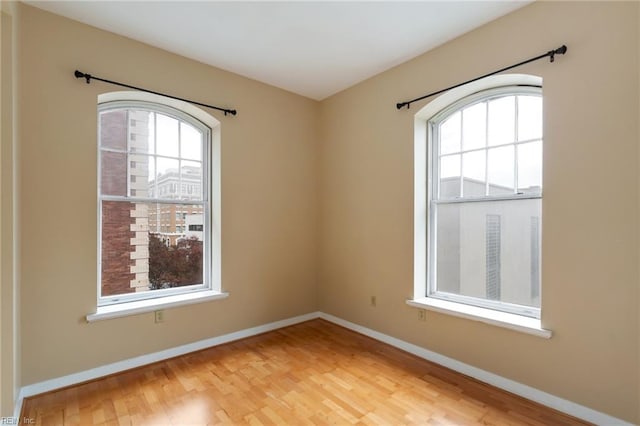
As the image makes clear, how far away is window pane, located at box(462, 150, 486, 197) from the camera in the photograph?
2838mm

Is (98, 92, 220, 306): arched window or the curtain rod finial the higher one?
the curtain rod finial

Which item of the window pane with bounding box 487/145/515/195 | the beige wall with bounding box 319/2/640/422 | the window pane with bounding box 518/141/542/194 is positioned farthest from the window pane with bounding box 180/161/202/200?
the window pane with bounding box 518/141/542/194

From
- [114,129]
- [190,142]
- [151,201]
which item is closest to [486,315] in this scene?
[151,201]

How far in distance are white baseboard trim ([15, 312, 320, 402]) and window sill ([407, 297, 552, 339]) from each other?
1.74 m

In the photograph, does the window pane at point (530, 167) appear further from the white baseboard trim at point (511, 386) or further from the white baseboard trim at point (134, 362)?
the white baseboard trim at point (134, 362)

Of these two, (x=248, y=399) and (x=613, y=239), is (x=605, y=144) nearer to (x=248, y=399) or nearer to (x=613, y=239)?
(x=613, y=239)

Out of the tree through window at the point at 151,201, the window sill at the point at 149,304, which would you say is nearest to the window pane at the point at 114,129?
the tree through window at the point at 151,201

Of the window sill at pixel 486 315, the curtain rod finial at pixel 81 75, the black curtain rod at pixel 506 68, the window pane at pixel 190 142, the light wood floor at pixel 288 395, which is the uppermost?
the black curtain rod at pixel 506 68

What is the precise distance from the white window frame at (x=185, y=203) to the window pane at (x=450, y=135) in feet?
7.65

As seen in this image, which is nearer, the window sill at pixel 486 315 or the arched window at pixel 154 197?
the window sill at pixel 486 315

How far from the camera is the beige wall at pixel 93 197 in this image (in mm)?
2340

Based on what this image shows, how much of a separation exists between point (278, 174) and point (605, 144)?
116 inches

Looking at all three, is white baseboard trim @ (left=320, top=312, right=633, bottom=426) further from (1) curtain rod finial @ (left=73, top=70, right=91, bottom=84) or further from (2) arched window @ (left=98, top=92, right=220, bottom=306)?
(1) curtain rod finial @ (left=73, top=70, right=91, bottom=84)

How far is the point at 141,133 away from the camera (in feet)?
9.80
